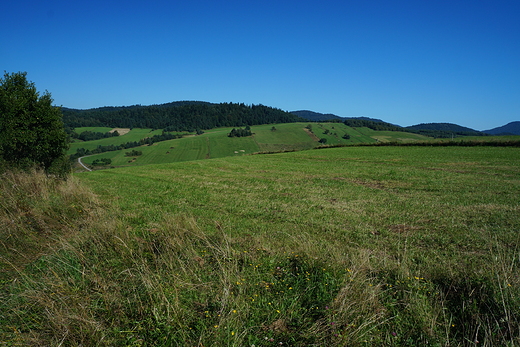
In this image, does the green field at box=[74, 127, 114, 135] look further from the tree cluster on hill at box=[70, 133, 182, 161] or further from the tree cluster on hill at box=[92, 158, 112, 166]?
the tree cluster on hill at box=[92, 158, 112, 166]

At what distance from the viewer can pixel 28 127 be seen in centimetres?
2120

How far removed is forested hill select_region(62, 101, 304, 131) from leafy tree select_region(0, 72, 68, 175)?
130m

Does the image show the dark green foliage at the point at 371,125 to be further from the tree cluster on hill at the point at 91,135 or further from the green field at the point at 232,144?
the tree cluster on hill at the point at 91,135

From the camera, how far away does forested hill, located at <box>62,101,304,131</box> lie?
154500 mm

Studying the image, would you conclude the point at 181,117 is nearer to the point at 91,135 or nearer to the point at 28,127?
the point at 91,135

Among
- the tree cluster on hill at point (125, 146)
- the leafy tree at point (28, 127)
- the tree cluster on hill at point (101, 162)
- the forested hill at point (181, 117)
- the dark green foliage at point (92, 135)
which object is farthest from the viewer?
the forested hill at point (181, 117)

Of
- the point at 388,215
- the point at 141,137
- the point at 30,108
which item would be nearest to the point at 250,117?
the point at 141,137

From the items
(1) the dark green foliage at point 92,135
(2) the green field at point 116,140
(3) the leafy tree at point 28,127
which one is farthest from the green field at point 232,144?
(3) the leafy tree at point 28,127

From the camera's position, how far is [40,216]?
27.0ft

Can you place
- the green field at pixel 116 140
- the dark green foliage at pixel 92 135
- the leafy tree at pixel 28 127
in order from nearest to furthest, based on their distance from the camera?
1. the leafy tree at pixel 28 127
2. the green field at pixel 116 140
3. the dark green foliage at pixel 92 135

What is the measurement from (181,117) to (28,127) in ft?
522

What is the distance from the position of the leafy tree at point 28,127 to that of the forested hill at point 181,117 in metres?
130

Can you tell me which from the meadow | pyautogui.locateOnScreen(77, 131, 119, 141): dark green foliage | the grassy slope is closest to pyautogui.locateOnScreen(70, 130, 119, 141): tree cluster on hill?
pyautogui.locateOnScreen(77, 131, 119, 141): dark green foliage

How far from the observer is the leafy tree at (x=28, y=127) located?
19.7 m
